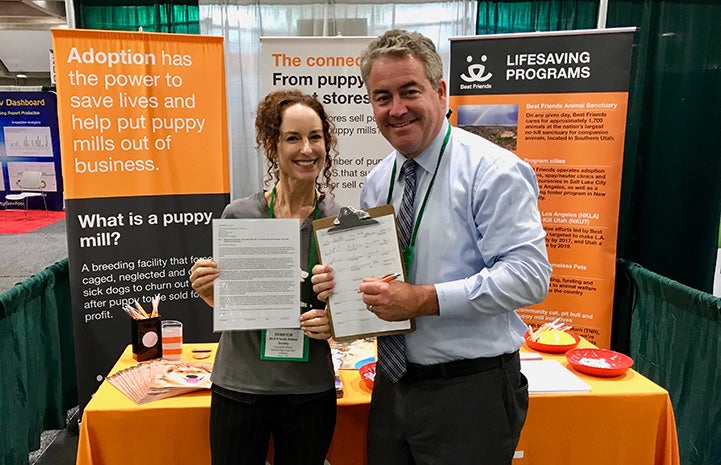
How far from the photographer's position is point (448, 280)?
1.38m

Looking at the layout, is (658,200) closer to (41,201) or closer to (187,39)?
(187,39)

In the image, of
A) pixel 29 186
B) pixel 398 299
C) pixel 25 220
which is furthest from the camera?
pixel 29 186

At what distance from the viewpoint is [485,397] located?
1389 mm

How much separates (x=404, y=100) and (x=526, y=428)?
1.29 meters

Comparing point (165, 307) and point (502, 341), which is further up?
point (502, 341)

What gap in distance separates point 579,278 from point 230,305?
8.92ft

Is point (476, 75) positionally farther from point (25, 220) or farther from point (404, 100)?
point (25, 220)

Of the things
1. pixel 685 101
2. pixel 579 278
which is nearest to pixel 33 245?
pixel 579 278

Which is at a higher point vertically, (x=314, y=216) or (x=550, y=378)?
(x=314, y=216)

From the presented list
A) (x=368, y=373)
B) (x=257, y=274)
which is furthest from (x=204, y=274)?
(x=368, y=373)

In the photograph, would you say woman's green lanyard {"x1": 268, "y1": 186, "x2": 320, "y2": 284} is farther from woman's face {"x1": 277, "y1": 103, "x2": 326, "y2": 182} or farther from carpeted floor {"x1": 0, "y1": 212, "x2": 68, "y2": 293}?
carpeted floor {"x1": 0, "y1": 212, "x2": 68, "y2": 293}

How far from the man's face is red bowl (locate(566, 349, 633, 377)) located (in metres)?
1.25

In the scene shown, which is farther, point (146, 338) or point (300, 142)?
point (146, 338)

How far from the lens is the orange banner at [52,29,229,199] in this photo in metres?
3.00
